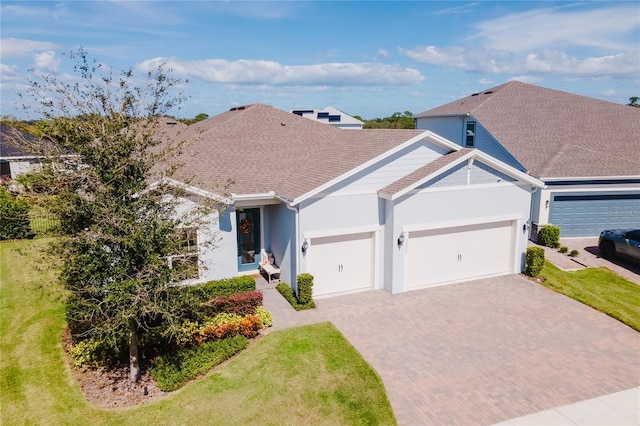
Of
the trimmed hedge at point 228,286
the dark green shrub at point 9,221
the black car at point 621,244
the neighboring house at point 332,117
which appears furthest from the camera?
the neighboring house at point 332,117

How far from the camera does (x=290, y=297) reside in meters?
15.0

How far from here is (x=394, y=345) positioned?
40.2 ft

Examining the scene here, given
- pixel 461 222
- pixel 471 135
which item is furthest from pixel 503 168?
pixel 471 135

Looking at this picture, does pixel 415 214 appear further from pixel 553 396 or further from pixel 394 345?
pixel 553 396

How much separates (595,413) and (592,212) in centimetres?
1516

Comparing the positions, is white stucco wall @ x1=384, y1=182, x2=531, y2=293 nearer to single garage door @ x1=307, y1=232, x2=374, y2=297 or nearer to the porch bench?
single garage door @ x1=307, y1=232, x2=374, y2=297

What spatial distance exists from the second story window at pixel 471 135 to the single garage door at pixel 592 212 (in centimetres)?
802

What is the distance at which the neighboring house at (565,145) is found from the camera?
21.3m

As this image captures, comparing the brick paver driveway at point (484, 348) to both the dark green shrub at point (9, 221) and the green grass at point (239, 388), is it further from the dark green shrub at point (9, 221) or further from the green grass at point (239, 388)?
the dark green shrub at point (9, 221)

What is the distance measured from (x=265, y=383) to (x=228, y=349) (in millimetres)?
1763

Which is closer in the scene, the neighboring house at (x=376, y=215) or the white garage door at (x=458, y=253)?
the neighboring house at (x=376, y=215)

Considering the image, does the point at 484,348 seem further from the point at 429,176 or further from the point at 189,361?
the point at 189,361

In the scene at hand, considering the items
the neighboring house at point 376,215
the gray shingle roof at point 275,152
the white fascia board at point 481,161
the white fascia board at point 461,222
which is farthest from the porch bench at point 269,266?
the white fascia board at point 461,222

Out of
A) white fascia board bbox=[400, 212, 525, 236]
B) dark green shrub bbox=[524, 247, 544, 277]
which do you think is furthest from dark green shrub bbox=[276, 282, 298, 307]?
dark green shrub bbox=[524, 247, 544, 277]
